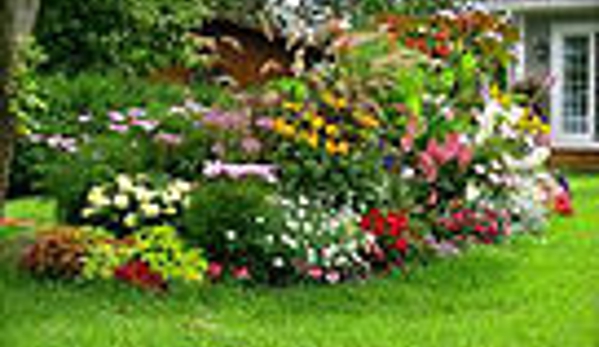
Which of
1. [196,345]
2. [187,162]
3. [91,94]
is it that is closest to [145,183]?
[187,162]

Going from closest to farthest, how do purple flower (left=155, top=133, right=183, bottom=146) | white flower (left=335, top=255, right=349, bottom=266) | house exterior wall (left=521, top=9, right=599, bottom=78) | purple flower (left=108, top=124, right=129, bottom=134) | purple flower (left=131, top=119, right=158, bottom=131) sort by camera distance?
white flower (left=335, top=255, right=349, bottom=266) < purple flower (left=155, top=133, right=183, bottom=146) < purple flower (left=131, top=119, right=158, bottom=131) < purple flower (left=108, top=124, right=129, bottom=134) < house exterior wall (left=521, top=9, right=599, bottom=78)

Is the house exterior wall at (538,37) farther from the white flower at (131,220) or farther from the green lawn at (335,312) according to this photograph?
the white flower at (131,220)

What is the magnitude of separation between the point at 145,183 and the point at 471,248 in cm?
252

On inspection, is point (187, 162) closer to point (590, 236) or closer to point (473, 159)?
point (473, 159)

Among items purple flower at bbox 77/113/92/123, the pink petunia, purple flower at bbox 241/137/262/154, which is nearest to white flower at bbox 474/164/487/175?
the pink petunia

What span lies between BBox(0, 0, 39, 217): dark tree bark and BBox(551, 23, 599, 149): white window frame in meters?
15.1

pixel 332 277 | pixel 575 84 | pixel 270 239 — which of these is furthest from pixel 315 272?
pixel 575 84

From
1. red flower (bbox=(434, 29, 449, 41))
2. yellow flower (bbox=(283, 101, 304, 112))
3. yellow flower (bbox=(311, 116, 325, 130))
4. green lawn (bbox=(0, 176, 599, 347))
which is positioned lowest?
green lawn (bbox=(0, 176, 599, 347))

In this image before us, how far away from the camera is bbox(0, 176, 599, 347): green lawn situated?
6.70m

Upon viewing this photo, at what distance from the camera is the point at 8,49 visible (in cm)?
734

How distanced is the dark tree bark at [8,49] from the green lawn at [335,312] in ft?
2.63

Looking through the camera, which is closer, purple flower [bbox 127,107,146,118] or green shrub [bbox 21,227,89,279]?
green shrub [bbox 21,227,89,279]

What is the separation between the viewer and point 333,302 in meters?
7.73

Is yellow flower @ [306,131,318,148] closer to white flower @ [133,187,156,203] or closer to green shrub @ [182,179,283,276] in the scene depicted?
green shrub @ [182,179,283,276]
